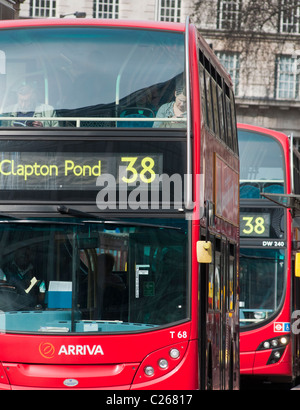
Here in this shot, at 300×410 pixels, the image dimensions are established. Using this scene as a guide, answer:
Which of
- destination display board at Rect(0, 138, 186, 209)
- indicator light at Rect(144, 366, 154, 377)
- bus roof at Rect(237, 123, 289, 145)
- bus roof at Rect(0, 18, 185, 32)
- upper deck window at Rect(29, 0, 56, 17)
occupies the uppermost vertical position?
upper deck window at Rect(29, 0, 56, 17)

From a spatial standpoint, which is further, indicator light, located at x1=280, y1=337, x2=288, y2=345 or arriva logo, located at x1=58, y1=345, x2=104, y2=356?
indicator light, located at x1=280, y1=337, x2=288, y2=345

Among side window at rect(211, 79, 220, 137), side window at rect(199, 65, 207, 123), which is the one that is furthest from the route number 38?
side window at rect(199, 65, 207, 123)

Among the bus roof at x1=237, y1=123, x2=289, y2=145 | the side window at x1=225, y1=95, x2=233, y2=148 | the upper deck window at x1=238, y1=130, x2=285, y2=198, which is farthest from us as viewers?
the bus roof at x1=237, y1=123, x2=289, y2=145

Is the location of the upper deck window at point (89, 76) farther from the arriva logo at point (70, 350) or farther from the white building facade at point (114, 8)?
the white building facade at point (114, 8)

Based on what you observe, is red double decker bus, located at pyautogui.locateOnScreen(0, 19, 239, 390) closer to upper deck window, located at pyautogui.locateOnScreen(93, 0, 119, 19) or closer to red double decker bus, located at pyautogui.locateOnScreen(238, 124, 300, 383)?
red double decker bus, located at pyautogui.locateOnScreen(238, 124, 300, 383)

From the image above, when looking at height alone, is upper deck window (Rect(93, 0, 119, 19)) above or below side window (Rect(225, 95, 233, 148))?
above

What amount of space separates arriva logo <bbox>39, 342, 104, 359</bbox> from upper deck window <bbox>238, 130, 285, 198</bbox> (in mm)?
8187

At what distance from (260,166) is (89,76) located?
310 inches

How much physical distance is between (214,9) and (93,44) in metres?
30.4

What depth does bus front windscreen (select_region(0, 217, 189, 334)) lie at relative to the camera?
9.47 meters

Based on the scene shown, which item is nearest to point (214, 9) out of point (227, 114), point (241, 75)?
point (241, 75)

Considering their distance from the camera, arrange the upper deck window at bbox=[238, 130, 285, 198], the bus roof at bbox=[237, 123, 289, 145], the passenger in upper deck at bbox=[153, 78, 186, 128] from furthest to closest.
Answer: the bus roof at bbox=[237, 123, 289, 145]
the upper deck window at bbox=[238, 130, 285, 198]
the passenger in upper deck at bbox=[153, 78, 186, 128]

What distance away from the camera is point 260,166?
57.8ft
